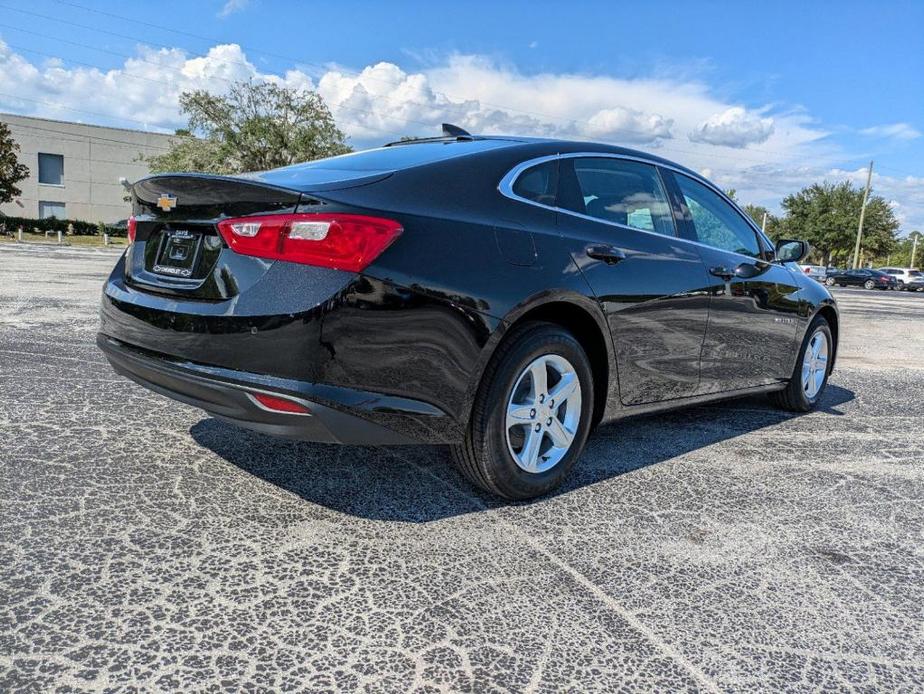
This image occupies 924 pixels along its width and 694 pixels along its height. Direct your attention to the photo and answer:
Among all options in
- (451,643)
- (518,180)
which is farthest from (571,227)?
(451,643)

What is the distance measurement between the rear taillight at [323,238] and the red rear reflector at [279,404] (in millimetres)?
470

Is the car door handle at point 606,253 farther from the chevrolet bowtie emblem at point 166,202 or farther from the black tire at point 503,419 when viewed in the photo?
the chevrolet bowtie emblem at point 166,202

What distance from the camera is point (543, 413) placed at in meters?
3.11

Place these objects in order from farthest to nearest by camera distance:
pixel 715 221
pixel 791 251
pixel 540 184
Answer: pixel 791 251, pixel 715 221, pixel 540 184

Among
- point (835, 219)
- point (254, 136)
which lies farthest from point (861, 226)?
point (254, 136)

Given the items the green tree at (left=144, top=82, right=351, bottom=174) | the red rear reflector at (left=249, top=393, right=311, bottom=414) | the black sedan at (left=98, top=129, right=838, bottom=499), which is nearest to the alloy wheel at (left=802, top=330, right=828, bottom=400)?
the black sedan at (left=98, top=129, right=838, bottom=499)

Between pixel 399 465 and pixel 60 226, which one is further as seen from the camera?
pixel 60 226

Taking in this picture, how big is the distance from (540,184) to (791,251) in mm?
2580

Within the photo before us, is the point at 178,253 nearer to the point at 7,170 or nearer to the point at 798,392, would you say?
the point at 798,392

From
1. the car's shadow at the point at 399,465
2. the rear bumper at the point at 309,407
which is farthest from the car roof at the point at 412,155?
the car's shadow at the point at 399,465

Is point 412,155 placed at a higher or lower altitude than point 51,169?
lower

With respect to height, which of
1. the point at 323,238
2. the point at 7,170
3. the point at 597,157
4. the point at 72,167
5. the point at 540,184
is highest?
the point at 72,167

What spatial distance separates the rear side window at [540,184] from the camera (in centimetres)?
311

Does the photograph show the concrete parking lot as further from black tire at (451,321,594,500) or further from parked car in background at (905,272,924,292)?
parked car in background at (905,272,924,292)
